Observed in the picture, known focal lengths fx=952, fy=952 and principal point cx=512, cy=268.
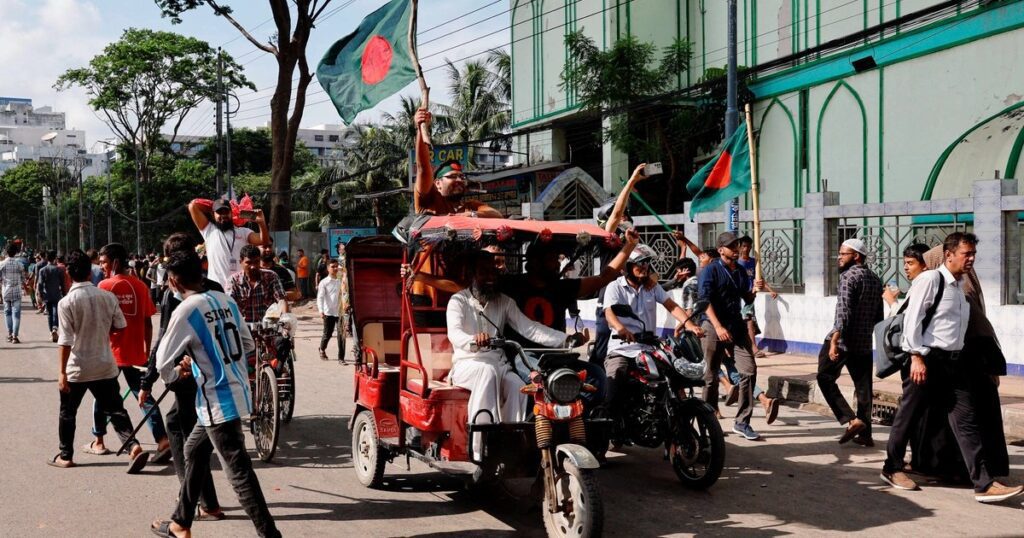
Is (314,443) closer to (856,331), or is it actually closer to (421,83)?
(421,83)

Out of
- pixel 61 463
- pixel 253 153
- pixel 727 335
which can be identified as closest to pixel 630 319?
pixel 727 335

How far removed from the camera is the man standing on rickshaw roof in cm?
693

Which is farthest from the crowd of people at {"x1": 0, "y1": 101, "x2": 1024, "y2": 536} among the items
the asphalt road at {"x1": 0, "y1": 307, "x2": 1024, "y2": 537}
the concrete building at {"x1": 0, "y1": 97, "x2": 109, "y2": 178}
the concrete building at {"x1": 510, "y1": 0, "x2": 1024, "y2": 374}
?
the concrete building at {"x1": 0, "y1": 97, "x2": 109, "y2": 178}

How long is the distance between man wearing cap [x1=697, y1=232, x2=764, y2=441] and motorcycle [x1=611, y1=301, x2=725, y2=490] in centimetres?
125

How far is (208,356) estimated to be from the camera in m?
5.32

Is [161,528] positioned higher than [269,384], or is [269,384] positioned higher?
[269,384]

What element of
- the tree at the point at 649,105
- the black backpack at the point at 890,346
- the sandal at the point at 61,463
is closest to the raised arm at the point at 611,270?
the black backpack at the point at 890,346

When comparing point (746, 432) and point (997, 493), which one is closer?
point (997, 493)

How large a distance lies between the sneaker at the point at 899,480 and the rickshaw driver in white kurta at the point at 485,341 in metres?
2.80

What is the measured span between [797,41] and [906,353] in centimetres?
1579

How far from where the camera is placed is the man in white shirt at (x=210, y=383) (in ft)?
17.0

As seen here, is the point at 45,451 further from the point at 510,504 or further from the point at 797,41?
the point at 797,41

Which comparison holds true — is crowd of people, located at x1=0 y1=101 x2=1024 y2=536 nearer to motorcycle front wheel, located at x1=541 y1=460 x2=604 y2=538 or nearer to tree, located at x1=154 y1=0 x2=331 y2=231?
motorcycle front wheel, located at x1=541 y1=460 x2=604 y2=538

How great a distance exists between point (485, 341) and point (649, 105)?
19015mm
